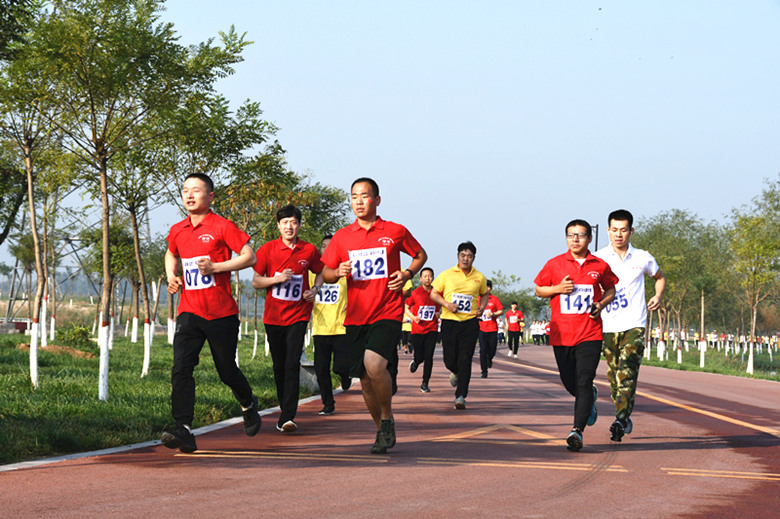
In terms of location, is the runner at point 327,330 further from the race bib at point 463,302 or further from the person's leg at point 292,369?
the race bib at point 463,302

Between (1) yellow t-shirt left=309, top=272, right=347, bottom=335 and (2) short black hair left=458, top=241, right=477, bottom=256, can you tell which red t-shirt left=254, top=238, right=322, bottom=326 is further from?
(2) short black hair left=458, top=241, right=477, bottom=256

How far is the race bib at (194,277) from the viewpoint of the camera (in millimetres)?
7492

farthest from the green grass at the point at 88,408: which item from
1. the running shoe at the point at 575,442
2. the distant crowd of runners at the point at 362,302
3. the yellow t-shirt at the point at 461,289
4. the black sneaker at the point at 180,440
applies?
the running shoe at the point at 575,442

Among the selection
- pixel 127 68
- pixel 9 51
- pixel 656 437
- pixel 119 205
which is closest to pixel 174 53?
pixel 127 68

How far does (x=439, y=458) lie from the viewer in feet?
24.1

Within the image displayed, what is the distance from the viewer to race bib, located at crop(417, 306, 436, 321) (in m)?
15.8

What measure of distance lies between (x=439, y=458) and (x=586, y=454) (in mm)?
1336

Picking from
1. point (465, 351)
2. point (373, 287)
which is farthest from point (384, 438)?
point (465, 351)

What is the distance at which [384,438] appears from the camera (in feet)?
24.6

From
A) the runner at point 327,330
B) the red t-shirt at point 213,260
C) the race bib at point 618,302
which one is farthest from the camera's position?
the runner at point 327,330

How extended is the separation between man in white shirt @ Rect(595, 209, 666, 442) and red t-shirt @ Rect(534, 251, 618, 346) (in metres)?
0.44

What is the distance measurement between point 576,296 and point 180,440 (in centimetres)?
368

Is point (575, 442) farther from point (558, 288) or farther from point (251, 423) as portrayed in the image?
point (251, 423)

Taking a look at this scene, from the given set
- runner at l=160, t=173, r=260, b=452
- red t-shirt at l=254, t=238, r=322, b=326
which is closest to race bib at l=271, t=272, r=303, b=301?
red t-shirt at l=254, t=238, r=322, b=326
